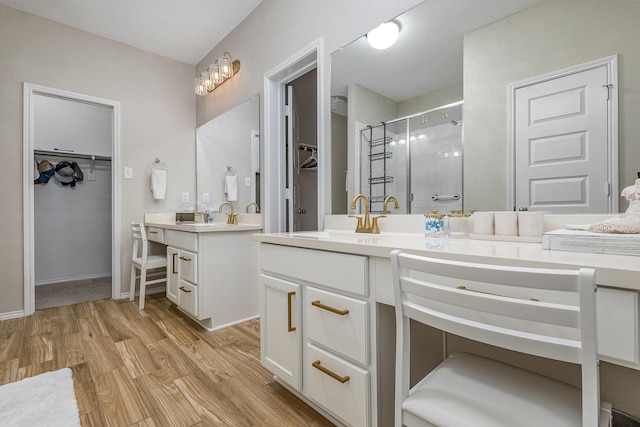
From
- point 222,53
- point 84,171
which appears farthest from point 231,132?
point 84,171

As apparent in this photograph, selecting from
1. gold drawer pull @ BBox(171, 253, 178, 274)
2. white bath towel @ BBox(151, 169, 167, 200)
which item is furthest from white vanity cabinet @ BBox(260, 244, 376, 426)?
white bath towel @ BBox(151, 169, 167, 200)

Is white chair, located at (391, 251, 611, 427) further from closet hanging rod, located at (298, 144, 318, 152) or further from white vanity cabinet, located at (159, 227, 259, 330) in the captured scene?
closet hanging rod, located at (298, 144, 318, 152)

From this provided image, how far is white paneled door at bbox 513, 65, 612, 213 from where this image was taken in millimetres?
999

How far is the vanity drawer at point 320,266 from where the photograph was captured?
1.03m

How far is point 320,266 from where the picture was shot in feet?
3.84

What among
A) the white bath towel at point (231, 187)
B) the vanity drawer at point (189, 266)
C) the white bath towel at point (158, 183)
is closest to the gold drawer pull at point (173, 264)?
the vanity drawer at point (189, 266)

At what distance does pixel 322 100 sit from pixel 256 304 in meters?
1.69

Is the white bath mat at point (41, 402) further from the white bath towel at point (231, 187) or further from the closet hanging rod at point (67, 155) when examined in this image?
the closet hanging rod at point (67, 155)

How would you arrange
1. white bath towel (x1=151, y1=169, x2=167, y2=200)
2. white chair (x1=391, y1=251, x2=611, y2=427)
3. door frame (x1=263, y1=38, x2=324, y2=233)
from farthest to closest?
1. white bath towel (x1=151, y1=169, x2=167, y2=200)
2. door frame (x1=263, y1=38, x2=324, y2=233)
3. white chair (x1=391, y1=251, x2=611, y2=427)

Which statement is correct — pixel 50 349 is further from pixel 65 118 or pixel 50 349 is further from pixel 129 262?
pixel 65 118

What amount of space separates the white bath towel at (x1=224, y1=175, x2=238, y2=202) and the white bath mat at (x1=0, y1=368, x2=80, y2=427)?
5.58 ft

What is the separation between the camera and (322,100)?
1.93 m

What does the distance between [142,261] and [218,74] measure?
1903 millimetres

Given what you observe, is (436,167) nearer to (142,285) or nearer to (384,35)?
(384,35)
